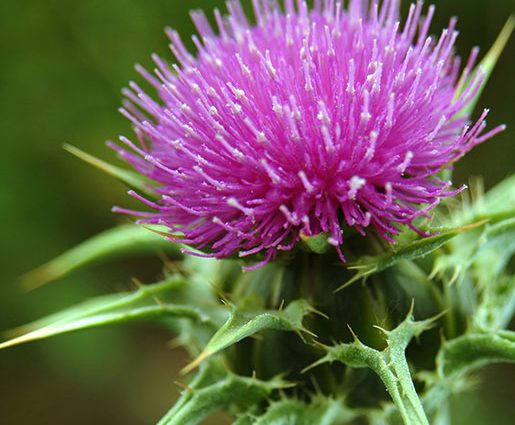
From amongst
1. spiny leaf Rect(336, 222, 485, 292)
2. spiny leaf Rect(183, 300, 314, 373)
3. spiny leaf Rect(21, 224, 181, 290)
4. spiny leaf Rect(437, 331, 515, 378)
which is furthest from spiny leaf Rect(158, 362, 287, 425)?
spiny leaf Rect(21, 224, 181, 290)

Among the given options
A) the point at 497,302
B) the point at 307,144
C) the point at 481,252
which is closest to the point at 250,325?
the point at 307,144

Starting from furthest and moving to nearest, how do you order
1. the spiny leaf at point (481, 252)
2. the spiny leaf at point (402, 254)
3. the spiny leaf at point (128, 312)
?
the spiny leaf at point (481, 252) < the spiny leaf at point (128, 312) < the spiny leaf at point (402, 254)

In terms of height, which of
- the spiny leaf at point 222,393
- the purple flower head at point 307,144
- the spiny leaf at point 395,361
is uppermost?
the purple flower head at point 307,144

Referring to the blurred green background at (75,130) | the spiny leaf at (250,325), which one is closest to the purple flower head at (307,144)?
the spiny leaf at (250,325)

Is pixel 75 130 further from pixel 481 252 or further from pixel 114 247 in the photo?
pixel 481 252

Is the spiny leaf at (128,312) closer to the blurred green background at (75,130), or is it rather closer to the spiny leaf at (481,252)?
the spiny leaf at (481,252)

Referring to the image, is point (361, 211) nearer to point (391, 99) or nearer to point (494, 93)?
point (391, 99)

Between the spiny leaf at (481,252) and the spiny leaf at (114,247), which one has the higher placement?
the spiny leaf at (114,247)

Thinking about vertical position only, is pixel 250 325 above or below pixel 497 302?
above
